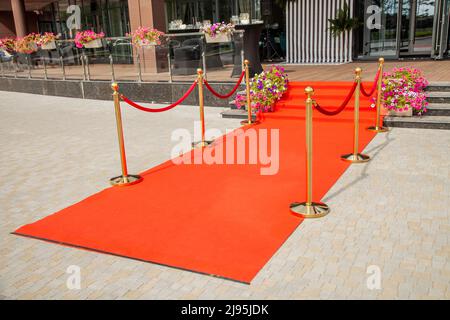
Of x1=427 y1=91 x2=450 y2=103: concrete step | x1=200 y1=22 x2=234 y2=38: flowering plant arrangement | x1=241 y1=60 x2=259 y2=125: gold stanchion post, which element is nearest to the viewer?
x1=427 y1=91 x2=450 y2=103: concrete step

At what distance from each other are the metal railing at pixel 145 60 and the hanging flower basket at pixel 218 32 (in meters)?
0.12

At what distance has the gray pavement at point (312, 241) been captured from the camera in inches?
135

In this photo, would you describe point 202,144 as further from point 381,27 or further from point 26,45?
point 26,45

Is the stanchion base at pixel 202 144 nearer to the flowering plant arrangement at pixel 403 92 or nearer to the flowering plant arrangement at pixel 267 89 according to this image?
the flowering plant arrangement at pixel 267 89

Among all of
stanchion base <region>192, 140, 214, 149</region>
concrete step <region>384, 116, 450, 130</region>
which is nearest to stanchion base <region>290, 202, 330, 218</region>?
stanchion base <region>192, 140, 214, 149</region>

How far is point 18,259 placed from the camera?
4.10 m

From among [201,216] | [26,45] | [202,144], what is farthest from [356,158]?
[26,45]

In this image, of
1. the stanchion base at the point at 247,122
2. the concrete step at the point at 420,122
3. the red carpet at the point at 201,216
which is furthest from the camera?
the stanchion base at the point at 247,122

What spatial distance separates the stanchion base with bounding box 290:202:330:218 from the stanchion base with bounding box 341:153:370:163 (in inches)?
70.0

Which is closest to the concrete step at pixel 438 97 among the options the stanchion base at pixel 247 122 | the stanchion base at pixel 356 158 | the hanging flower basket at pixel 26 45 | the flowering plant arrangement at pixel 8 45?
the stanchion base at pixel 356 158

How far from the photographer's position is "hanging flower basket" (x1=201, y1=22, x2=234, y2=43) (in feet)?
36.6

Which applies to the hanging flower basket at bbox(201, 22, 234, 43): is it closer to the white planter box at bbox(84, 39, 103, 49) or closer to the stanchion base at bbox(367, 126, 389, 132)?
the white planter box at bbox(84, 39, 103, 49)

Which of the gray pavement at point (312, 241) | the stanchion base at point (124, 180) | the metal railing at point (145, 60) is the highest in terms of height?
the metal railing at point (145, 60)
